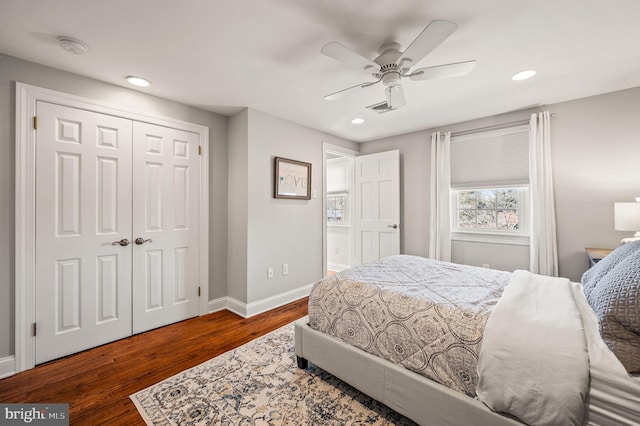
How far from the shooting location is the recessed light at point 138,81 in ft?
7.72

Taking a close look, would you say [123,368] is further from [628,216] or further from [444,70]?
[628,216]

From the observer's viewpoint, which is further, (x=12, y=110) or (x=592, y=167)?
(x=592, y=167)

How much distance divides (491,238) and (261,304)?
3041 millimetres

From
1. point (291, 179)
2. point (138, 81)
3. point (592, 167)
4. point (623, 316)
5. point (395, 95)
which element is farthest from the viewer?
point (291, 179)

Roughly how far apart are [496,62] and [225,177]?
2.97 meters

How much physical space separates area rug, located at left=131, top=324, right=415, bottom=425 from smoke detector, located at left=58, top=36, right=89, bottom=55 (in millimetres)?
2425

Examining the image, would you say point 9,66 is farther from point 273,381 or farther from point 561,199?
point 561,199

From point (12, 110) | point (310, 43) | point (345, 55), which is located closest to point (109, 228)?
point (12, 110)

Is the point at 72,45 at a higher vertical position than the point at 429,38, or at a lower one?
higher

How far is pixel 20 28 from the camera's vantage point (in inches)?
66.3

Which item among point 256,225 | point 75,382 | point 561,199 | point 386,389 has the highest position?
point 561,199

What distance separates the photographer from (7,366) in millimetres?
1967

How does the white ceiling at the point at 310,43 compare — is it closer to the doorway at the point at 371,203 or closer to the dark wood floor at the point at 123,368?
the doorway at the point at 371,203

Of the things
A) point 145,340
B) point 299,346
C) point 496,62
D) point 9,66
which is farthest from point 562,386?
point 9,66
